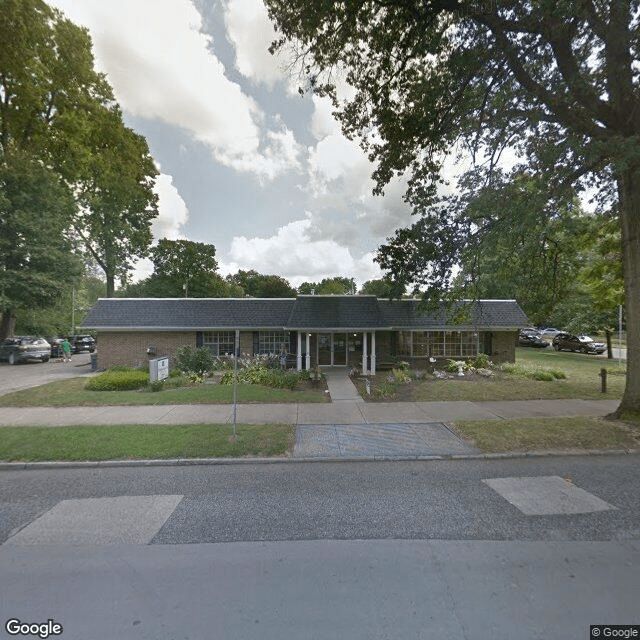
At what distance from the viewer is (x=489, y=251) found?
873 cm

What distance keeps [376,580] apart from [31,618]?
10.3ft

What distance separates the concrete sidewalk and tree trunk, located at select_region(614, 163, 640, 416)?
37.6 inches

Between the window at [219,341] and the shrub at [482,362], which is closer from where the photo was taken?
the shrub at [482,362]

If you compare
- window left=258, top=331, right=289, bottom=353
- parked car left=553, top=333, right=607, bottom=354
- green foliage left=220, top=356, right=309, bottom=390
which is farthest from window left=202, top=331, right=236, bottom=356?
parked car left=553, top=333, right=607, bottom=354

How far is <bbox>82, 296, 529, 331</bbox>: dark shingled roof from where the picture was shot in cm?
1808

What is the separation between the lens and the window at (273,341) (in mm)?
19234

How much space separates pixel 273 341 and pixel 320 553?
1601 cm

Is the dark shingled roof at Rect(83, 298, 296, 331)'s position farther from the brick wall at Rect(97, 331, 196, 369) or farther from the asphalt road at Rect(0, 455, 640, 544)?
the asphalt road at Rect(0, 455, 640, 544)

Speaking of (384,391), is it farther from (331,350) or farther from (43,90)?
(43,90)

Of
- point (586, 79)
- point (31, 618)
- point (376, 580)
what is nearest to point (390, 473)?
point (376, 580)

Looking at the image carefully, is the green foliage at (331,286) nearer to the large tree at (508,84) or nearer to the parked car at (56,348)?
the parked car at (56,348)

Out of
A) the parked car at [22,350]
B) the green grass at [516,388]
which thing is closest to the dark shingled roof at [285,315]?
the green grass at [516,388]

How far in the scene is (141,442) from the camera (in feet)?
23.0

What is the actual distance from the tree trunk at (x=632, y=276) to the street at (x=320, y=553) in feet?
14.4
